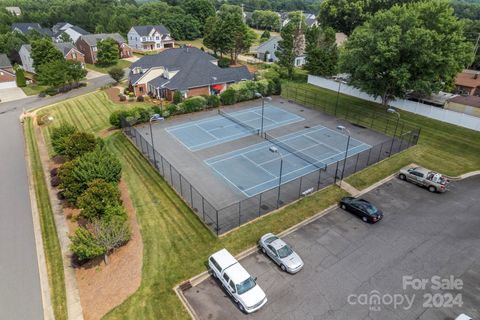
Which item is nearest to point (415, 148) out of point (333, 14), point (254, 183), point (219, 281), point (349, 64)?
point (349, 64)

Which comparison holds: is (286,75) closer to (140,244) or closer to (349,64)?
(349,64)

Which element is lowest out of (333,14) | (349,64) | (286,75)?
(286,75)

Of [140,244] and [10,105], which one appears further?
[10,105]

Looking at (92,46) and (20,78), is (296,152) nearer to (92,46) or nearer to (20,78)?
(20,78)

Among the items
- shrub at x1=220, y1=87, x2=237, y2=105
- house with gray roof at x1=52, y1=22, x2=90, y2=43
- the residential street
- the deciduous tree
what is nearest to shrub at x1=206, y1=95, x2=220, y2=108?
shrub at x1=220, y1=87, x2=237, y2=105

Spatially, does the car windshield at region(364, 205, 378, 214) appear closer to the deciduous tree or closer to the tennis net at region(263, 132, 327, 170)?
the tennis net at region(263, 132, 327, 170)

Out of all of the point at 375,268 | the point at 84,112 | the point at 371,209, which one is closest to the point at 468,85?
the point at 371,209
